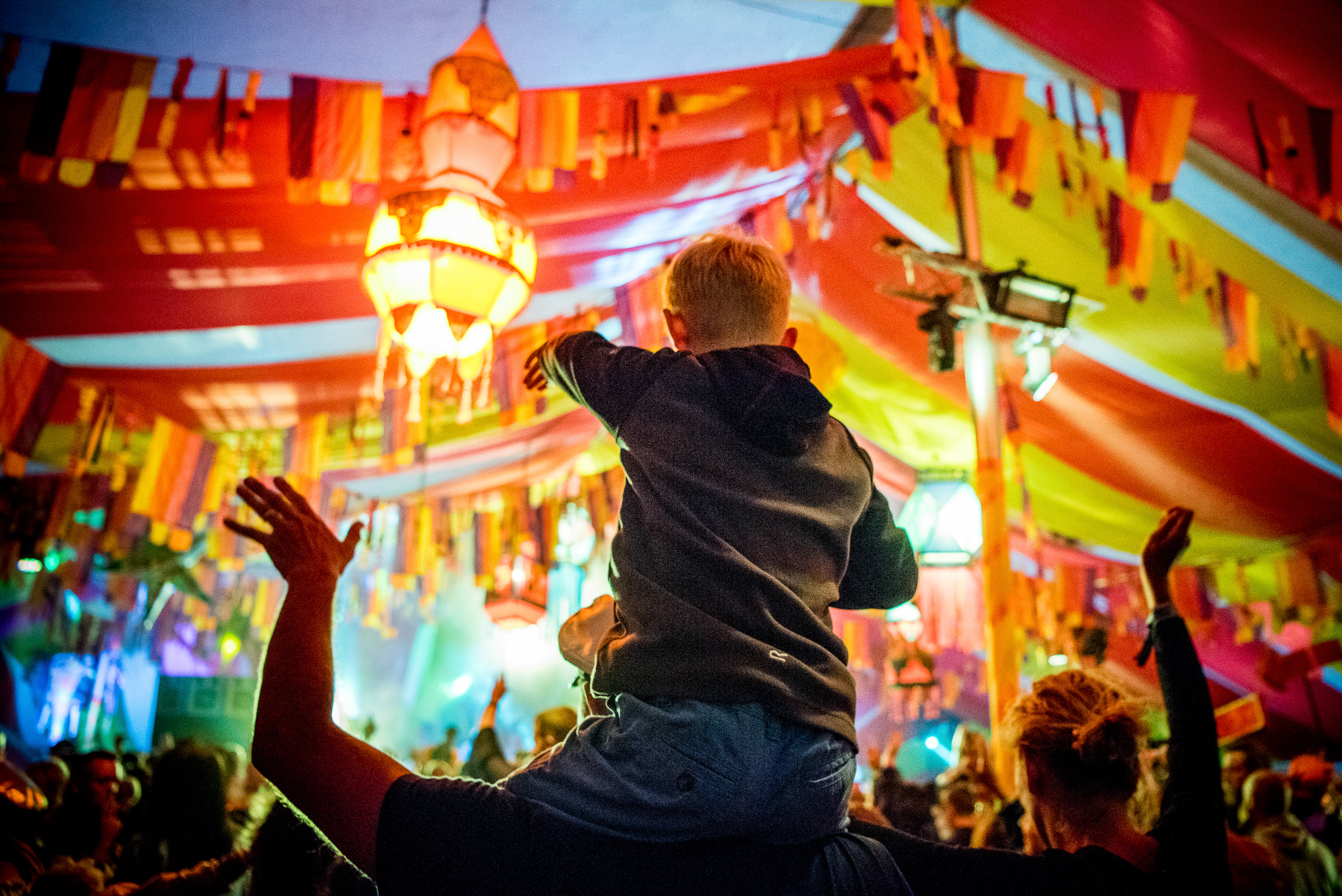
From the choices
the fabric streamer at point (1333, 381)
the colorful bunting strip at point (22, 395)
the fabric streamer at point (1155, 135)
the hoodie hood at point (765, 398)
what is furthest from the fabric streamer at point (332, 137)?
the fabric streamer at point (1333, 381)

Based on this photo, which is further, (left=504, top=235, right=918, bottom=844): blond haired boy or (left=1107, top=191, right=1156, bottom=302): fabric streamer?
(left=1107, top=191, right=1156, bottom=302): fabric streamer

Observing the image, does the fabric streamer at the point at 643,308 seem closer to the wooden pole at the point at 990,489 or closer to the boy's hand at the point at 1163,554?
the wooden pole at the point at 990,489

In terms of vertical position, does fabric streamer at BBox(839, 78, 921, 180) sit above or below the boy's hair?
above

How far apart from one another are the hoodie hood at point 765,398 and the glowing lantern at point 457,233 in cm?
260

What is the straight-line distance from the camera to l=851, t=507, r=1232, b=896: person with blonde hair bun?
1.00 meters

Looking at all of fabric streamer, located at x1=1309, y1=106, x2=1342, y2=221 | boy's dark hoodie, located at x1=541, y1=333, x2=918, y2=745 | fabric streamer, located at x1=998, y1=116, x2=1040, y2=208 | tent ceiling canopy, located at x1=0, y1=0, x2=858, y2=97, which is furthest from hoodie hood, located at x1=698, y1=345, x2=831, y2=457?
fabric streamer, located at x1=998, y1=116, x2=1040, y2=208

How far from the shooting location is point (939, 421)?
313 inches

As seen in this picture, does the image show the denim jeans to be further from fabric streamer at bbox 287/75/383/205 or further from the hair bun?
fabric streamer at bbox 287/75/383/205

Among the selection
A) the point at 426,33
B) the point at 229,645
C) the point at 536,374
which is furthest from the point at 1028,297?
the point at 229,645

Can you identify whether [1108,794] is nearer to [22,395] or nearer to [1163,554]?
[1163,554]

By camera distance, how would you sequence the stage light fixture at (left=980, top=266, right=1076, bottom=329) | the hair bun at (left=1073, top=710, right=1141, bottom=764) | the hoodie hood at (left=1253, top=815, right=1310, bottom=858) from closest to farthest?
1. the hair bun at (left=1073, top=710, right=1141, bottom=764)
2. the hoodie hood at (left=1253, top=815, right=1310, bottom=858)
3. the stage light fixture at (left=980, top=266, right=1076, bottom=329)

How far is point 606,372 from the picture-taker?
3.23ft

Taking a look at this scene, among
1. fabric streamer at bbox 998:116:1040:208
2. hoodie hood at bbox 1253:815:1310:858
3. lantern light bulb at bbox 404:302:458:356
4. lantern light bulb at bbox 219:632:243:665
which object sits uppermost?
fabric streamer at bbox 998:116:1040:208

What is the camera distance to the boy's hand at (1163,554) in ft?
4.39
